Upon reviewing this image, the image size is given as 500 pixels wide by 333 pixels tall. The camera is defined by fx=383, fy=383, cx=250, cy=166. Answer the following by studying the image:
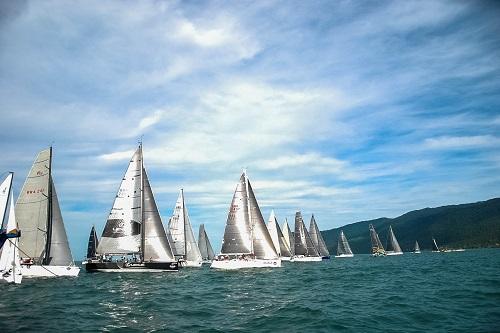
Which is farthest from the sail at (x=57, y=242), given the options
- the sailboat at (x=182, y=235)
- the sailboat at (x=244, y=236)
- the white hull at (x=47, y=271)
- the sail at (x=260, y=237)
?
the sailboat at (x=182, y=235)

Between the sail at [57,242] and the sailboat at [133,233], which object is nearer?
the sail at [57,242]

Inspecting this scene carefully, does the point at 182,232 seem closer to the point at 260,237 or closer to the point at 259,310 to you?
the point at 260,237

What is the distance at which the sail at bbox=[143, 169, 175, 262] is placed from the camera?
2057 inches

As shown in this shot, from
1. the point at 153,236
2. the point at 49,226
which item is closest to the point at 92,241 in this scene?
the point at 153,236

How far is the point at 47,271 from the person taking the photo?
Answer: 43.5 meters

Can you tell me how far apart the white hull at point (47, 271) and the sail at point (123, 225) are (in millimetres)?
7940

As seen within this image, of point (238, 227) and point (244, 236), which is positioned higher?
point (238, 227)

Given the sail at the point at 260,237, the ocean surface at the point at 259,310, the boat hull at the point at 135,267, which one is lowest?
the ocean surface at the point at 259,310

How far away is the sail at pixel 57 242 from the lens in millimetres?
45119

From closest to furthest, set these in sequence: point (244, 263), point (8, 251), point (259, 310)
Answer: point (259, 310), point (8, 251), point (244, 263)

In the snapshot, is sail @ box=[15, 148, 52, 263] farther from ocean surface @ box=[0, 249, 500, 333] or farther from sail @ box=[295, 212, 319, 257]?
sail @ box=[295, 212, 319, 257]

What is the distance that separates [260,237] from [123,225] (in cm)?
2138

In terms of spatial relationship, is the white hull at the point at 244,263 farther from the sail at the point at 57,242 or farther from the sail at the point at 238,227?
the sail at the point at 57,242

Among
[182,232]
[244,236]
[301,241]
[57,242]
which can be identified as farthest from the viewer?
[301,241]
